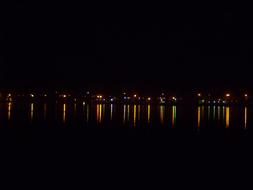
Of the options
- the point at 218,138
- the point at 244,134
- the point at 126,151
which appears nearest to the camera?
the point at 126,151

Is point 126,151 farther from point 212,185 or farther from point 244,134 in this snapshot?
point 244,134

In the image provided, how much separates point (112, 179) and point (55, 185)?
1062 millimetres

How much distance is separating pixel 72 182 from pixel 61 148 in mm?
4234

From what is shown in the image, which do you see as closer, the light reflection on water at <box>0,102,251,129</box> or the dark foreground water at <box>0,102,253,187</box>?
the dark foreground water at <box>0,102,253,187</box>

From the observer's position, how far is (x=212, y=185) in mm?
7945

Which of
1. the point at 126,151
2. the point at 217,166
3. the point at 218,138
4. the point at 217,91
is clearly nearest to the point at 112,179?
the point at 217,166

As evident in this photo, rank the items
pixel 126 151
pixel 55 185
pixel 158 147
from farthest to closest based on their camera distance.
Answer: pixel 158 147 → pixel 126 151 → pixel 55 185

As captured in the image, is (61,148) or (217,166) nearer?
(217,166)

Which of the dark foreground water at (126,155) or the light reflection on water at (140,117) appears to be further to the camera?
the light reflection on water at (140,117)

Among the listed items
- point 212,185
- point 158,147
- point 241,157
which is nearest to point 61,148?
point 158,147

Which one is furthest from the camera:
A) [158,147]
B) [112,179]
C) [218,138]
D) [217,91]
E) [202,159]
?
[217,91]

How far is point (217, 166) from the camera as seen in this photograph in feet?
32.1

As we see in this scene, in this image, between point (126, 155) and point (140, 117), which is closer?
point (126, 155)

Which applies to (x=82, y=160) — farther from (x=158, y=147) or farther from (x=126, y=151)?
(x=158, y=147)
